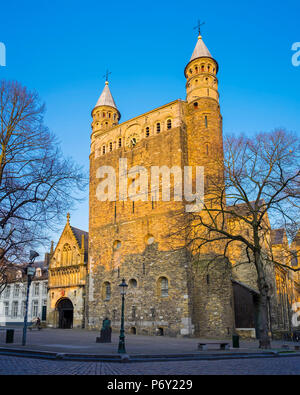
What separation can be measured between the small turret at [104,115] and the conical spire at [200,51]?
10.4 m

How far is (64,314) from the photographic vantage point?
36.0 meters

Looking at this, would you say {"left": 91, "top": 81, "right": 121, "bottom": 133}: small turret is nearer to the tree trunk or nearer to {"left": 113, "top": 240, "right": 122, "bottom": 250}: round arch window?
{"left": 113, "top": 240, "right": 122, "bottom": 250}: round arch window

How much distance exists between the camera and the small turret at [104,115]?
37.1 metres

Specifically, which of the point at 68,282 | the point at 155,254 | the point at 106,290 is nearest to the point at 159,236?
the point at 155,254

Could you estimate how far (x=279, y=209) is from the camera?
17984 mm

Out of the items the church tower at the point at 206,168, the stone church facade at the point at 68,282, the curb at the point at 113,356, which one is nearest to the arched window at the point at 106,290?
the stone church facade at the point at 68,282

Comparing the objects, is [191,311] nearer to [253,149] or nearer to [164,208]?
[164,208]

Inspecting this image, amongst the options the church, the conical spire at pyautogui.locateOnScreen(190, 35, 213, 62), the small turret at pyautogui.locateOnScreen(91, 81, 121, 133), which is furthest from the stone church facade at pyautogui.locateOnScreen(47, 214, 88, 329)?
the conical spire at pyautogui.locateOnScreen(190, 35, 213, 62)

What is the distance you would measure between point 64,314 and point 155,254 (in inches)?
583

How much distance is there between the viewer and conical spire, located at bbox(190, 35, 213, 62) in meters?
31.5

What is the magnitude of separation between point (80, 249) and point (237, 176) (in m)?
22.0

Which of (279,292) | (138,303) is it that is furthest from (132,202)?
(279,292)

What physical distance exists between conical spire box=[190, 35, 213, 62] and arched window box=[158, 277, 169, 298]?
19.9m

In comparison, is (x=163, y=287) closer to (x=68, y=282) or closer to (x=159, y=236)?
(x=159, y=236)
